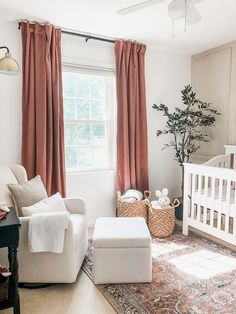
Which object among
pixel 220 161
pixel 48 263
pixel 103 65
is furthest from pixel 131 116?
pixel 48 263

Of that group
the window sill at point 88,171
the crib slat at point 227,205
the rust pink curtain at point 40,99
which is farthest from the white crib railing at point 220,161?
the rust pink curtain at point 40,99

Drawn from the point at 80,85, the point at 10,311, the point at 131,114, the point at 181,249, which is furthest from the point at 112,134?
the point at 10,311

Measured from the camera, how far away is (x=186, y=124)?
3.54m

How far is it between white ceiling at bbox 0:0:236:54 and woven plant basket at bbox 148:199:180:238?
6.75ft

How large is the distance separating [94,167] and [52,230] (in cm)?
163

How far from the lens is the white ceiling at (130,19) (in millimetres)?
2414

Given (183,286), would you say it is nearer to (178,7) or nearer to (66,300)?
(66,300)

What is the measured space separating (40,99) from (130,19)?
4.12 feet

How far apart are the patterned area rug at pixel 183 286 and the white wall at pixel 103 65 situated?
A: 88 centimetres

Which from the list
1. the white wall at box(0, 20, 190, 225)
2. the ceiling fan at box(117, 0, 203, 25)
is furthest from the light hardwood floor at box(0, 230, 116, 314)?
the ceiling fan at box(117, 0, 203, 25)

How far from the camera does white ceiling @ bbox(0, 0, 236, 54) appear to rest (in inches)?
95.0

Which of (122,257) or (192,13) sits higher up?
(192,13)

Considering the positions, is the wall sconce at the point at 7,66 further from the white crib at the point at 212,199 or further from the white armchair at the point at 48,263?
the white crib at the point at 212,199

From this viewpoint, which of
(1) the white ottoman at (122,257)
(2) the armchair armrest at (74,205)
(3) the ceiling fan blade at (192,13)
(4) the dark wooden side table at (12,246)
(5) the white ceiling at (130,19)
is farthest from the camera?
(2) the armchair armrest at (74,205)
